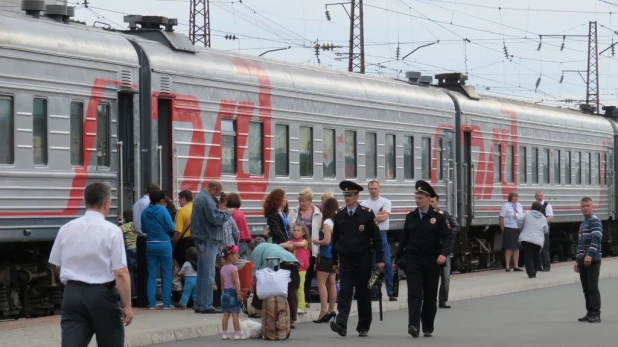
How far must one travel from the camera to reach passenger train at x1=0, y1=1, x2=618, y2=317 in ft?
58.6

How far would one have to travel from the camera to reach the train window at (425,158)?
29.5 meters

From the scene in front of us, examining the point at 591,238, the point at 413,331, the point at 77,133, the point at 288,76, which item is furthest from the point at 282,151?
the point at 413,331

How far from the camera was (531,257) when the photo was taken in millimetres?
28406

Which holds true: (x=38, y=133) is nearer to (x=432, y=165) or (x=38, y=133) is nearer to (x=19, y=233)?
(x=19, y=233)

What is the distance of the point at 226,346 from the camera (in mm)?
15578

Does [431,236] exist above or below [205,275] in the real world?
above

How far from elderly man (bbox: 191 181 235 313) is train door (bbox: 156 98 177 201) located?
5.32ft

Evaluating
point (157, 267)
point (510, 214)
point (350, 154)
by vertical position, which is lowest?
point (157, 267)

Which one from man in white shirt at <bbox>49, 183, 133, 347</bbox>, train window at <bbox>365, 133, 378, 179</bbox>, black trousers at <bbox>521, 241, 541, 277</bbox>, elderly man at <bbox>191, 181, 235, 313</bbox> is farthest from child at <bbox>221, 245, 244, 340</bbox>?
black trousers at <bbox>521, 241, 541, 277</bbox>

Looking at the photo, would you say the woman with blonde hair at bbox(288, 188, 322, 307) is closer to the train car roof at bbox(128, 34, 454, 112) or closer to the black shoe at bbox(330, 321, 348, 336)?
the black shoe at bbox(330, 321, 348, 336)

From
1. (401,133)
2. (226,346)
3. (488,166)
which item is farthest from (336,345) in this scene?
(488,166)

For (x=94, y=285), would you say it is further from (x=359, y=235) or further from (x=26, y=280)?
(x=26, y=280)

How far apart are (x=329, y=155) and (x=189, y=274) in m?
6.24

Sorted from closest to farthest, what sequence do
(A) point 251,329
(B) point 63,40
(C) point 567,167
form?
(A) point 251,329, (B) point 63,40, (C) point 567,167
